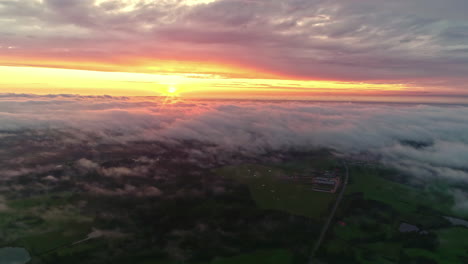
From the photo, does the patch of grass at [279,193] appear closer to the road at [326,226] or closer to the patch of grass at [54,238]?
the road at [326,226]

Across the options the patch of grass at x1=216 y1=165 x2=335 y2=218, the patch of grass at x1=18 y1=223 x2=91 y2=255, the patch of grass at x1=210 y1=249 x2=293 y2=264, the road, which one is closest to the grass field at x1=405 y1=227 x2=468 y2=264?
the road

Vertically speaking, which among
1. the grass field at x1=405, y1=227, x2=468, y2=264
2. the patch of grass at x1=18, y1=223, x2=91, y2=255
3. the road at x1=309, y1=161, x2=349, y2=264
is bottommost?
the grass field at x1=405, y1=227, x2=468, y2=264

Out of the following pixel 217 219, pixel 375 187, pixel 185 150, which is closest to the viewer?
pixel 217 219

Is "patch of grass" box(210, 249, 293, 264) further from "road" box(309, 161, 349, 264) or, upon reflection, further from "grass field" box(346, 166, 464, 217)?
"grass field" box(346, 166, 464, 217)

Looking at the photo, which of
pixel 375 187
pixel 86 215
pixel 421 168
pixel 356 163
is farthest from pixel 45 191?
pixel 421 168

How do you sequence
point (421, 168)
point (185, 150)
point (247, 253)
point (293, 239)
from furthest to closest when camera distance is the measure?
point (185, 150)
point (421, 168)
point (293, 239)
point (247, 253)

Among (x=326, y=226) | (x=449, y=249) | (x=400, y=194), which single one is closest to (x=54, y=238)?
(x=326, y=226)

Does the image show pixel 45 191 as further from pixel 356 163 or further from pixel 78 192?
pixel 356 163

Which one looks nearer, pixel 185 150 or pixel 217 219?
pixel 217 219
